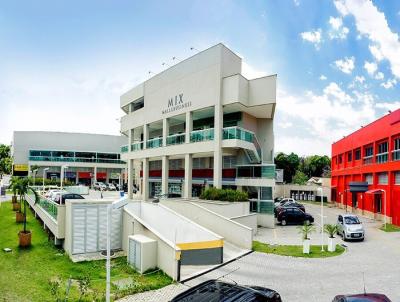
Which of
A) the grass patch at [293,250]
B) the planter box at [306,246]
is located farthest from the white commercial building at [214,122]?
the planter box at [306,246]

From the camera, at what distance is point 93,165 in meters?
74.8

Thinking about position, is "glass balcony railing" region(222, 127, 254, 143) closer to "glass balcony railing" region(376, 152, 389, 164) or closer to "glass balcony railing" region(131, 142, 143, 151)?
"glass balcony railing" region(131, 142, 143, 151)

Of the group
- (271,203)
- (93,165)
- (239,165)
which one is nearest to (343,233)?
(271,203)

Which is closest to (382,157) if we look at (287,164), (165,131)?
(165,131)

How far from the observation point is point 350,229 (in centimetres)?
2227

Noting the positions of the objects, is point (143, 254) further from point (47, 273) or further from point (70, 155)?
point (70, 155)

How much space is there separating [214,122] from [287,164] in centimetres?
6092

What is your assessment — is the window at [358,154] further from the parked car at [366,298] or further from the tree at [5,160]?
the tree at [5,160]

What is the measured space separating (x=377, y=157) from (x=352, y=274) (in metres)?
25.9

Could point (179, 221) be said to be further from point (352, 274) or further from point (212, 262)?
point (352, 274)

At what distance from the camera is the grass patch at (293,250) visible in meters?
18.1

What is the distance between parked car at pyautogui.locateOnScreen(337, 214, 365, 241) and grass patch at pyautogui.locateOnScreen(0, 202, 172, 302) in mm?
13744

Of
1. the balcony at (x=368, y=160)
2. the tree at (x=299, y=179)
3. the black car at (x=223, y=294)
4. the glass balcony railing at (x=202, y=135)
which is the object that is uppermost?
the glass balcony railing at (x=202, y=135)

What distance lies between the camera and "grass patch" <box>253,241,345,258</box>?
59.5 ft
